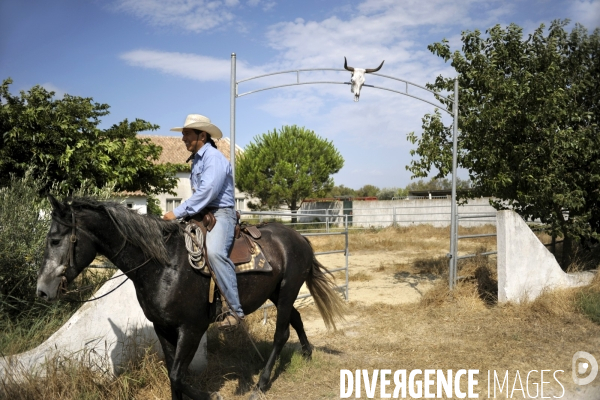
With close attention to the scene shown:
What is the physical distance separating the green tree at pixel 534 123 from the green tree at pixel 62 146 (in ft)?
21.8

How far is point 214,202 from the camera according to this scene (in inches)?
155

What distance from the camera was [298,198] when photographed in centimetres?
3297

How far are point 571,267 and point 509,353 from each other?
394 cm

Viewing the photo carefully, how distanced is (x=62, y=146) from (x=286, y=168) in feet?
74.8

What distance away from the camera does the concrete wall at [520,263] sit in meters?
6.95

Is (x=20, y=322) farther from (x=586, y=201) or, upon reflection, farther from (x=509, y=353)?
(x=586, y=201)

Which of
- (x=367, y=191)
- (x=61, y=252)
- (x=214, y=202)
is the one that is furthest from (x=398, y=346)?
(x=367, y=191)

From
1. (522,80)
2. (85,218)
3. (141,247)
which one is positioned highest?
(522,80)

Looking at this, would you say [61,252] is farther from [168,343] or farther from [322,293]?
[322,293]

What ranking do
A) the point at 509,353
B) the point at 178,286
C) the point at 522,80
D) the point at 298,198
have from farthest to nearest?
the point at 298,198 < the point at 522,80 < the point at 509,353 < the point at 178,286

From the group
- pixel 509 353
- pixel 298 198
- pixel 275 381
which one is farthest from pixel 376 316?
pixel 298 198

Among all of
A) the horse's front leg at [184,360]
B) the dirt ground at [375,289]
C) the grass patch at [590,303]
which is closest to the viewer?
the horse's front leg at [184,360]

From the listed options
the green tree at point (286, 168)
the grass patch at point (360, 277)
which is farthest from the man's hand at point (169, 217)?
the green tree at point (286, 168)

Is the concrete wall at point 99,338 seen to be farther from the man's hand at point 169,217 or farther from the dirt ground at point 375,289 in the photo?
the dirt ground at point 375,289
